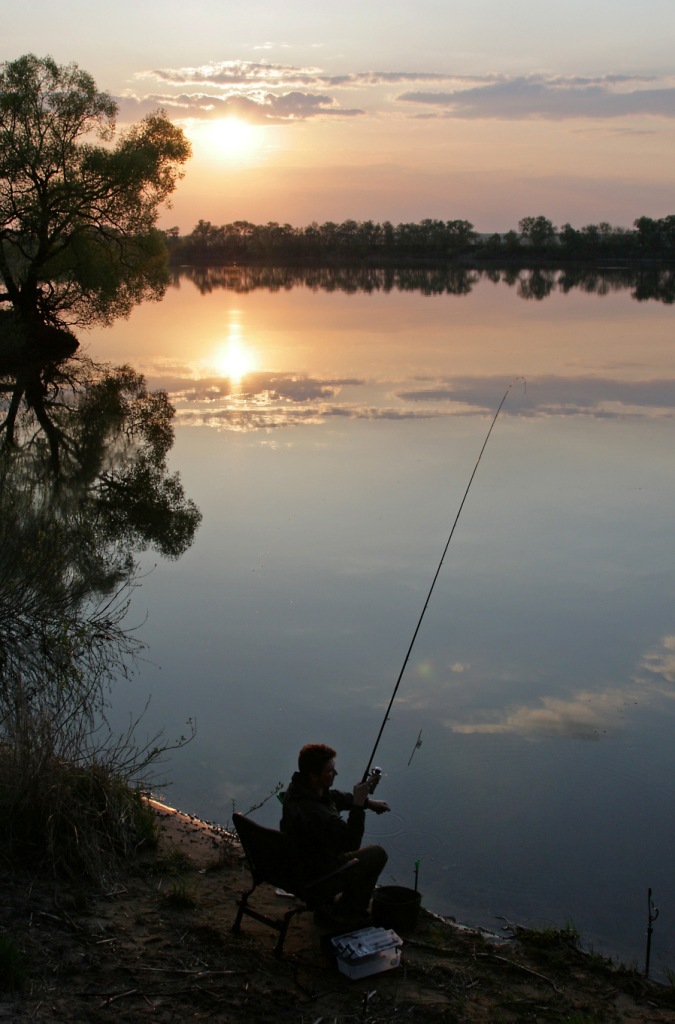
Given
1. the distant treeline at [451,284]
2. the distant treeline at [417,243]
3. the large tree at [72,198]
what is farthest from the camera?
the distant treeline at [417,243]

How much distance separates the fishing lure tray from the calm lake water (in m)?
0.80

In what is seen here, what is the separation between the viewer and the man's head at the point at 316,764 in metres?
4.62

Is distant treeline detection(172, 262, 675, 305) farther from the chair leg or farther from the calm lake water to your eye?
the chair leg

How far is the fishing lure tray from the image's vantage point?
14.1 ft

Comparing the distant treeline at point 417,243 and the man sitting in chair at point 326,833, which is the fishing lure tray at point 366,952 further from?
the distant treeline at point 417,243

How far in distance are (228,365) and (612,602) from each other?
64.4 ft

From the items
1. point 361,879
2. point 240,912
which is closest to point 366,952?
point 361,879

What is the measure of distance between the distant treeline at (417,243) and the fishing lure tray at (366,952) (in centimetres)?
11930

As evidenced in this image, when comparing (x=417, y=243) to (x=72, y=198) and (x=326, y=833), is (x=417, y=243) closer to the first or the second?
(x=72, y=198)

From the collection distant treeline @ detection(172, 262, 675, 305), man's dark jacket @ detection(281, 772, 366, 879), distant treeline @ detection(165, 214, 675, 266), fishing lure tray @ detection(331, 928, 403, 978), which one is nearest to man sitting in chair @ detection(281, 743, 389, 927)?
man's dark jacket @ detection(281, 772, 366, 879)

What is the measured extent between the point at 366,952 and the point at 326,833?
527 mm

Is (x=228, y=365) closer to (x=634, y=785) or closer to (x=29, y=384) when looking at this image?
(x=29, y=384)

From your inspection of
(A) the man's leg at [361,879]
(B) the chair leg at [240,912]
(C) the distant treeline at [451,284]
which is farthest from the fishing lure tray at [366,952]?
(C) the distant treeline at [451,284]

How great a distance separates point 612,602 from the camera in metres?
9.55
